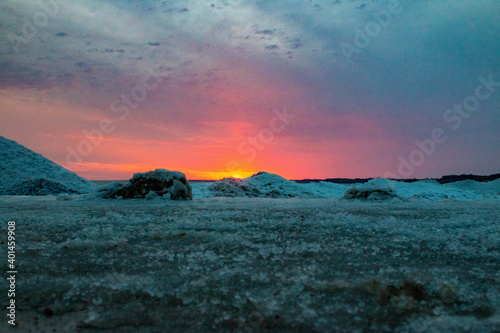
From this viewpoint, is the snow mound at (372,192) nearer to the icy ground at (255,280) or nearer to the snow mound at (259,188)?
the snow mound at (259,188)

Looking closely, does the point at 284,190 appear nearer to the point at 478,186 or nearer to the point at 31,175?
the point at 31,175

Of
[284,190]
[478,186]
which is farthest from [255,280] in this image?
[478,186]

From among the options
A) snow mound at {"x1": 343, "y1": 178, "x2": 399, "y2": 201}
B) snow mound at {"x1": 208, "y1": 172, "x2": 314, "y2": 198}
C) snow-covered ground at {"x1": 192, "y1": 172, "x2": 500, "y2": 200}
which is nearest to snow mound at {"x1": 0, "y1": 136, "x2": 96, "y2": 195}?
snow-covered ground at {"x1": 192, "y1": 172, "x2": 500, "y2": 200}

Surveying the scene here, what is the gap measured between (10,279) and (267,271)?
4.74 ft

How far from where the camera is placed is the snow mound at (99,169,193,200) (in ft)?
22.3

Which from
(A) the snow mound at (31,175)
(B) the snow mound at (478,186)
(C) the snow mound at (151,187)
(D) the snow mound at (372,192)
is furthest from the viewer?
(B) the snow mound at (478,186)

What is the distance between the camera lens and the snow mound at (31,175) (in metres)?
9.24

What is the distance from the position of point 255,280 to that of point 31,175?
36.9 feet

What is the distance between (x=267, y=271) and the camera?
1860 millimetres

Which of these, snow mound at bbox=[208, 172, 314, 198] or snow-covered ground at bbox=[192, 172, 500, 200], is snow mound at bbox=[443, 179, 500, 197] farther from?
snow mound at bbox=[208, 172, 314, 198]

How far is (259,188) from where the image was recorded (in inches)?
416

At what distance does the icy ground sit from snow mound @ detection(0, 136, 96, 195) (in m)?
7.44

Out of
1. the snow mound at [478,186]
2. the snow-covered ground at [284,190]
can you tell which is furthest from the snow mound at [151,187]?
the snow mound at [478,186]

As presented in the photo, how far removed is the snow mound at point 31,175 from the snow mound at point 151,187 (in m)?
3.64
